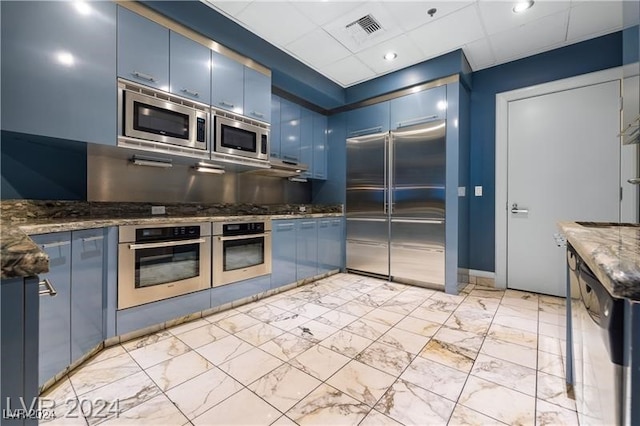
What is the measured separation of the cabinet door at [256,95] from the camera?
9.29 ft

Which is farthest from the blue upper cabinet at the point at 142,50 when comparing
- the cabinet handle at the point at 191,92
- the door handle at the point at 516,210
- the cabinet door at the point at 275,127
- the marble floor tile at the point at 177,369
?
the door handle at the point at 516,210

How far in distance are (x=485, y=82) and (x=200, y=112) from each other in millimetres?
3376

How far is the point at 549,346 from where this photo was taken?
1.89 m

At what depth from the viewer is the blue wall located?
2.99 meters

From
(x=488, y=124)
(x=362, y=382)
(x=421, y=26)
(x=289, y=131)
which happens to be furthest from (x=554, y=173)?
(x=289, y=131)

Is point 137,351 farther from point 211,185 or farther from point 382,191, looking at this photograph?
point 382,191

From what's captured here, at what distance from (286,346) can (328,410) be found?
656 millimetres

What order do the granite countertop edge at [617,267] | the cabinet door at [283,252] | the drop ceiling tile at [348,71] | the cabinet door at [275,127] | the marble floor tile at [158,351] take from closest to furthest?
the granite countertop edge at [617,267] → the marble floor tile at [158,351] → the cabinet door at [283,252] → the drop ceiling tile at [348,71] → the cabinet door at [275,127]

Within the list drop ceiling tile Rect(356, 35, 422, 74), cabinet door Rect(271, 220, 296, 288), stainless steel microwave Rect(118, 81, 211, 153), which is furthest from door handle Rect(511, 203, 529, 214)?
stainless steel microwave Rect(118, 81, 211, 153)

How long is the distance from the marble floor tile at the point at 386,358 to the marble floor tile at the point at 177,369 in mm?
984

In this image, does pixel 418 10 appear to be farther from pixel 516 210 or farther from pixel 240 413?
pixel 240 413

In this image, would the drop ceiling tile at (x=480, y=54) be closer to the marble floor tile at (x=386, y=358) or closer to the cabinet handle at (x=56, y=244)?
the marble floor tile at (x=386, y=358)

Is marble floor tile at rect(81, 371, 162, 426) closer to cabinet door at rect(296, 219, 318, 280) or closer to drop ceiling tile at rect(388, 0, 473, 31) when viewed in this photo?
cabinet door at rect(296, 219, 318, 280)

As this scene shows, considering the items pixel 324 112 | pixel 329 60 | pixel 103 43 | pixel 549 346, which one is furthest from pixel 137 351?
pixel 324 112
